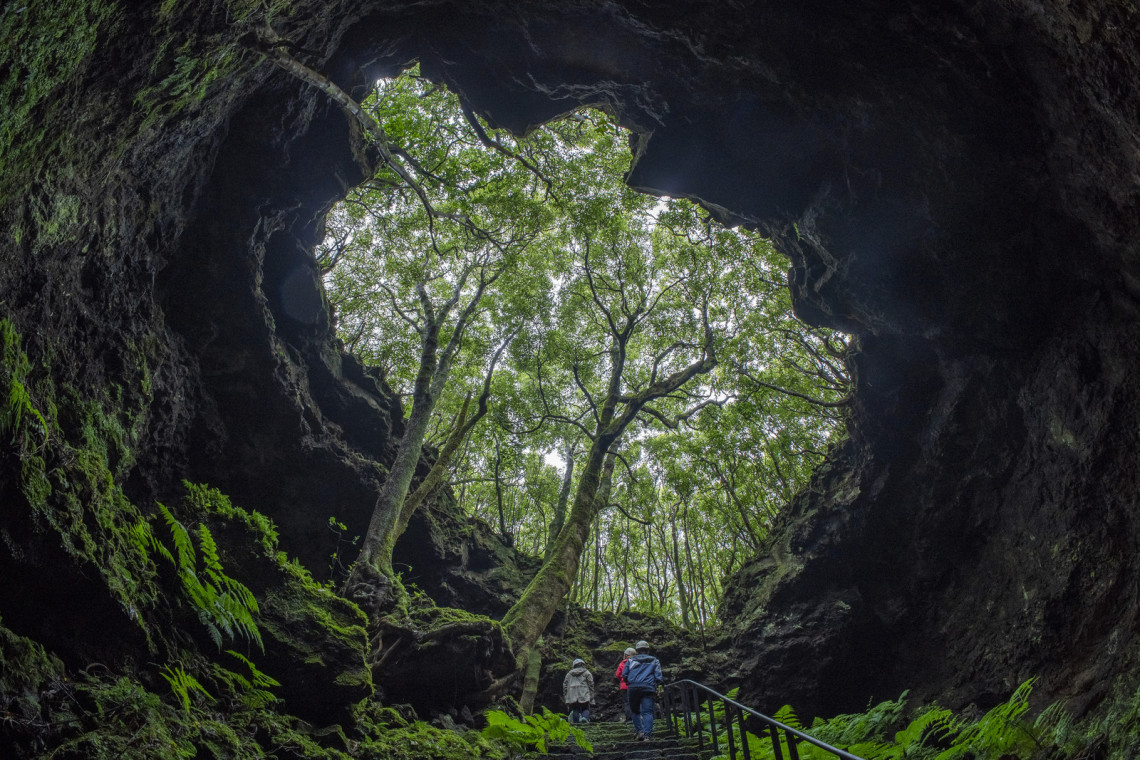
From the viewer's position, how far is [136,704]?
3.43 metres

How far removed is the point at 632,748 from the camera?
766 centimetres

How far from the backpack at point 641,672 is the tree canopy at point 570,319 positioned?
6.01 ft

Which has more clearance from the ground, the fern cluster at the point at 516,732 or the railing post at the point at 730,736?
the railing post at the point at 730,736

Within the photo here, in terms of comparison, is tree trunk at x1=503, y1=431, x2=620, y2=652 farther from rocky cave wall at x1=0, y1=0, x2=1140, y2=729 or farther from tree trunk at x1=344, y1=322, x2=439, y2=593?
rocky cave wall at x1=0, y1=0, x2=1140, y2=729

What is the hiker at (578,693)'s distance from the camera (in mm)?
11344

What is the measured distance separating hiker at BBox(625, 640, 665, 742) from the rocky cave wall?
9.51ft

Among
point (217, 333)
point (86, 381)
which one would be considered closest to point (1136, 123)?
point (86, 381)

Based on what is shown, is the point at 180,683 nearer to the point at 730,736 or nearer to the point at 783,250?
the point at 730,736

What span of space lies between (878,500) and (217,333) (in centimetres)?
1129

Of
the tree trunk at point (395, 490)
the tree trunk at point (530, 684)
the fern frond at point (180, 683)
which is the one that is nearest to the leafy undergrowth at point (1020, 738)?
the tree trunk at point (530, 684)

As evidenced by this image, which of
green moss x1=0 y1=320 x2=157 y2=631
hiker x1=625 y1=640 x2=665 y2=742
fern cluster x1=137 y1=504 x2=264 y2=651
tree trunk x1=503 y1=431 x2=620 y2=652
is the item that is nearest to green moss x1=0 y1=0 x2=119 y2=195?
green moss x1=0 y1=320 x2=157 y2=631

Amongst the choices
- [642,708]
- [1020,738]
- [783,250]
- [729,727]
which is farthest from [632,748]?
[783,250]

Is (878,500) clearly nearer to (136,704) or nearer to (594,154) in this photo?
(594,154)

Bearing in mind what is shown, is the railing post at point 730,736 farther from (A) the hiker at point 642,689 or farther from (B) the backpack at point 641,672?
(B) the backpack at point 641,672
